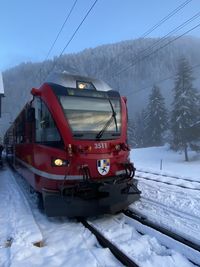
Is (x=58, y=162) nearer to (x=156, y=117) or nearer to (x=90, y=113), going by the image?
(x=90, y=113)

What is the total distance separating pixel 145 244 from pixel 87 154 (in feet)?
7.89

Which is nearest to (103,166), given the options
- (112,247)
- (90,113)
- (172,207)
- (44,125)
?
(90,113)

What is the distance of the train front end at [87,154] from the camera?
21.6ft

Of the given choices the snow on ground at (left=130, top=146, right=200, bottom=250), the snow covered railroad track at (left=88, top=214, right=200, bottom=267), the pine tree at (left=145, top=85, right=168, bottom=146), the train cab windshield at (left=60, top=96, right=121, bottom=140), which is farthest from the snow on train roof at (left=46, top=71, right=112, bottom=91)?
the pine tree at (left=145, top=85, right=168, bottom=146)

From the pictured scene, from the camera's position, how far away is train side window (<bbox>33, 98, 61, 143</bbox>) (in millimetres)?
7012

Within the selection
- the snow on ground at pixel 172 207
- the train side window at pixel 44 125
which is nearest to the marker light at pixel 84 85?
the train side window at pixel 44 125

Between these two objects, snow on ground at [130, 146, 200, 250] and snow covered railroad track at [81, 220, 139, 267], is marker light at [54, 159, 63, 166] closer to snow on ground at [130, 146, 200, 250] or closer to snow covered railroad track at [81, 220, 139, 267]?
snow covered railroad track at [81, 220, 139, 267]

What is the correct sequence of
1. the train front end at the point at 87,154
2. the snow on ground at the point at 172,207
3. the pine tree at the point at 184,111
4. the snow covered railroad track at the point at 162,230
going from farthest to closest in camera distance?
the pine tree at the point at 184,111 < the train front end at the point at 87,154 < the snow on ground at the point at 172,207 < the snow covered railroad track at the point at 162,230

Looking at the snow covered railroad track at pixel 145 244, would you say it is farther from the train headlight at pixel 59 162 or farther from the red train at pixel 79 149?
the train headlight at pixel 59 162

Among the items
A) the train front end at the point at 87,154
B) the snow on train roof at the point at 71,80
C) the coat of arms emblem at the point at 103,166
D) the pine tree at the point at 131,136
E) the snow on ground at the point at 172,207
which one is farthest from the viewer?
the pine tree at the point at 131,136

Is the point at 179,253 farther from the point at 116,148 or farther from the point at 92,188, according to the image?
the point at 116,148

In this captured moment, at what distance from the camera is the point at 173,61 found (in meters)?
121

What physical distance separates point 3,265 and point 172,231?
3051 mm

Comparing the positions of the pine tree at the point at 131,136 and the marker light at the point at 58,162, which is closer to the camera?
the marker light at the point at 58,162
